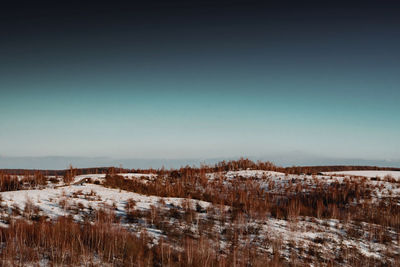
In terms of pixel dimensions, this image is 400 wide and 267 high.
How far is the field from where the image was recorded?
5.34m

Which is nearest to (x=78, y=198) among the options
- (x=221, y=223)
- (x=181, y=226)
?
(x=181, y=226)

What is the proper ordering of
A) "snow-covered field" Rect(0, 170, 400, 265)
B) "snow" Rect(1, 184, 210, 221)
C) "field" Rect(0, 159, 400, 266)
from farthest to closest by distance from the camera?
"snow" Rect(1, 184, 210, 221) → "snow-covered field" Rect(0, 170, 400, 265) → "field" Rect(0, 159, 400, 266)

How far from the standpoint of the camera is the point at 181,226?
7770mm

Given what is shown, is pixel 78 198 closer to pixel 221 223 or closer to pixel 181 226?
pixel 181 226

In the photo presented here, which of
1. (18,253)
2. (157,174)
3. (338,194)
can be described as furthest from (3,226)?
(338,194)

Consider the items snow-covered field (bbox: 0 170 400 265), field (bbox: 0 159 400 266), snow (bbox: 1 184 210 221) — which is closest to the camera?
field (bbox: 0 159 400 266)

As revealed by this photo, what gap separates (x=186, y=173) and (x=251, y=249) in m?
11.3

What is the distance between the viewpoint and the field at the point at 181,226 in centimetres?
534

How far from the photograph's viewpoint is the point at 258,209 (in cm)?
1003

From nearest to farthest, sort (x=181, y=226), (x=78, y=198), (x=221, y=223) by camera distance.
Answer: (x=181, y=226) → (x=221, y=223) → (x=78, y=198)

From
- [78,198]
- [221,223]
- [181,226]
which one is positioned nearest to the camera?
[181,226]

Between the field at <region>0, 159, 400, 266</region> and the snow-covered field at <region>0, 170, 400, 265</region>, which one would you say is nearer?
the field at <region>0, 159, 400, 266</region>

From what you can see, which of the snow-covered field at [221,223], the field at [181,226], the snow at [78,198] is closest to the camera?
the field at [181,226]

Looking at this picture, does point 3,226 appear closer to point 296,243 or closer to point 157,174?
point 296,243
